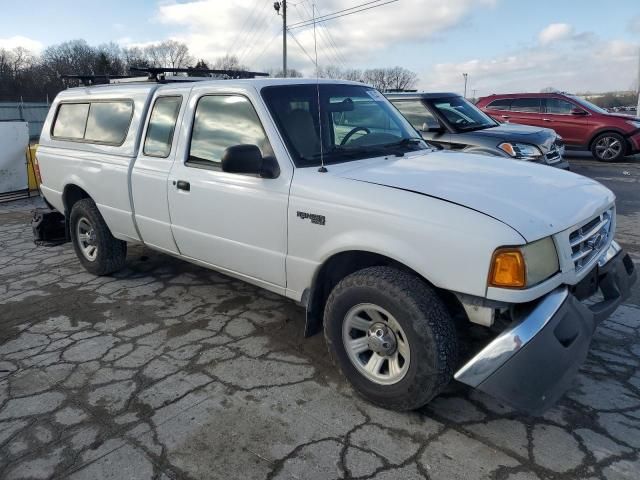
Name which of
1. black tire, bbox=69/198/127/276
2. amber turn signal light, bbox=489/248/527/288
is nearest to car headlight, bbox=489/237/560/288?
amber turn signal light, bbox=489/248/527/288

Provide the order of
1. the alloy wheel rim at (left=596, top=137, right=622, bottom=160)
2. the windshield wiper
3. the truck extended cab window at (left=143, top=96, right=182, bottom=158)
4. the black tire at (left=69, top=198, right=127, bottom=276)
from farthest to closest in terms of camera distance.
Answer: the alloy wheel rim at (left=596, top=137, right=622, bottom=160) < the black tire at (left=69, top=198, right=127, bottom=276) < the truck extended cab window at (left=143, top=96, right=182, bottom=158) < the windshield wiper

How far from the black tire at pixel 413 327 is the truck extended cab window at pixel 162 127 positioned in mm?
2144

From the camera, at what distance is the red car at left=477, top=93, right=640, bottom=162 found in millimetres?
12844

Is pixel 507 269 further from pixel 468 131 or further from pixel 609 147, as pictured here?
pixel 609 147

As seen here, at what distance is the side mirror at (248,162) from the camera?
3.04 m

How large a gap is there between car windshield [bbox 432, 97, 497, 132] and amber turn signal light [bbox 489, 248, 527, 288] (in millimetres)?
5955

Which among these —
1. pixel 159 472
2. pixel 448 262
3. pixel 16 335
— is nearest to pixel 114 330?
pixel 16 335

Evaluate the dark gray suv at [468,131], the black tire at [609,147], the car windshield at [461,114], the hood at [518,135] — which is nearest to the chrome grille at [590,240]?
the dark gray suv at [468,131]

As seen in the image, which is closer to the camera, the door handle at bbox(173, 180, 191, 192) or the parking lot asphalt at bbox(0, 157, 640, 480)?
the parking lot asphalt at bbox(0, 157, 640, 480)

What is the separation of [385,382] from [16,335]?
3010mm

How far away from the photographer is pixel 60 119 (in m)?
5.52

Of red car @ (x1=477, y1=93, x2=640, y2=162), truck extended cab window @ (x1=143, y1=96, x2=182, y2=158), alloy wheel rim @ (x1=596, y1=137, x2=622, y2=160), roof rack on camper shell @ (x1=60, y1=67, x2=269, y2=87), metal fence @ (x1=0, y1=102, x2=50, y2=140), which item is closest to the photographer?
truck extended cab window @ (x1=143, y1=96, x2=182, y2=158)

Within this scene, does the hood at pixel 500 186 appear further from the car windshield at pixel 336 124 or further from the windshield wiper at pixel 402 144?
the car windshield at pixel 336 124

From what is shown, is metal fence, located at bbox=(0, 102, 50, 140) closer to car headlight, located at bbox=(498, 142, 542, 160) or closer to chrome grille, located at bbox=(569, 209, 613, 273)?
car headlight, located at bbox=(498, 142, 542, 160)
